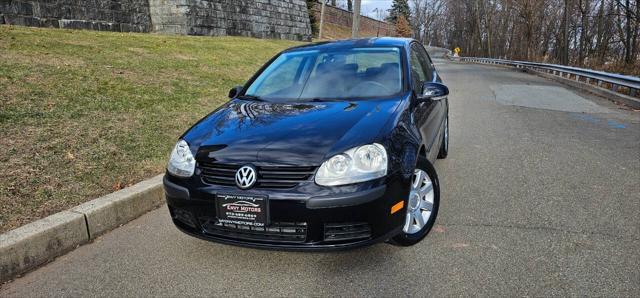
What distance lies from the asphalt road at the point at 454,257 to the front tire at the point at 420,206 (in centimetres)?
11

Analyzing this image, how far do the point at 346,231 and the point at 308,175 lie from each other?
1.34 feet

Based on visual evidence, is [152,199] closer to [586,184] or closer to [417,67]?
[417,67]

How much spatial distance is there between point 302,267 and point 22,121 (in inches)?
165

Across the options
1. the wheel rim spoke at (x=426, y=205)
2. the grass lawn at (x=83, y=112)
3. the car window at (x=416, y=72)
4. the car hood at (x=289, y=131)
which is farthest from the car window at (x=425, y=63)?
the grass lawn at (x=83, y=112)

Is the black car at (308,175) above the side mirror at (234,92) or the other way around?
the other way around

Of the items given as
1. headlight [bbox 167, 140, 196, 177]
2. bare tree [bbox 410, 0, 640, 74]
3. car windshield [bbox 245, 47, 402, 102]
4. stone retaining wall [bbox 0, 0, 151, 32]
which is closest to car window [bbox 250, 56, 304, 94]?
car windshield [bbox 245, 47, 402, 102]

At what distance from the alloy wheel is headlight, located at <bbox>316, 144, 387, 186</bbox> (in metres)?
0.50

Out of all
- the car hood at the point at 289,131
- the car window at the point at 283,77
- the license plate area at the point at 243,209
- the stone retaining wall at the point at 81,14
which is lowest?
the license plate area at the point at 243,209

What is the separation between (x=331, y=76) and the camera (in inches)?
160

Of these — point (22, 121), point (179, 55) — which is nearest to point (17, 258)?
point (22, 121)

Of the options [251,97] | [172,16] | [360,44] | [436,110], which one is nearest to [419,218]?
[436,110]

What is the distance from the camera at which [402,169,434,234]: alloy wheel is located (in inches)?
125

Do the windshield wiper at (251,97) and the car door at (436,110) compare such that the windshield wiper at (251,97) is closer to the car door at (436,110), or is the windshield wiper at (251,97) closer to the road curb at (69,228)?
the road curb at (69,228)

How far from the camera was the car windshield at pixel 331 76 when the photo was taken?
384cm
